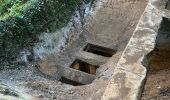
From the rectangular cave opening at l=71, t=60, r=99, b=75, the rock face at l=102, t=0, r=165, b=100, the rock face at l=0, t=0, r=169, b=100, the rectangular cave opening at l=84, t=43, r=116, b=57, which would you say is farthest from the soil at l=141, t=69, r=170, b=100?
the rectangular cave opening at l=84, t=43, r=116, b=57

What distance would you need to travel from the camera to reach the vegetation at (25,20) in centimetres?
1035

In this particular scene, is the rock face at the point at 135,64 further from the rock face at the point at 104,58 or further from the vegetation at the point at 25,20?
the vegetation at the point at 25,20

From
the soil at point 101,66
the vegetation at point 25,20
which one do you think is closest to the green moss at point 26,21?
the vegetation at point 25,20

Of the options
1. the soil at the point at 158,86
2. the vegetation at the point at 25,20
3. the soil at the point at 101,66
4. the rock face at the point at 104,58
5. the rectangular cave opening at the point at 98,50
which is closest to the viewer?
the rock face at the point at 104,58

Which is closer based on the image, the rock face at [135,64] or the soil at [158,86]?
the rock face at [135,64]

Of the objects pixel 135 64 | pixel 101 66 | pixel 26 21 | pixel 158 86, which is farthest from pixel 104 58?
pixel 135 64

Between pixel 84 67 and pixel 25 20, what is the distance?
322cm

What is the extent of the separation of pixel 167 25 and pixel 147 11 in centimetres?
65

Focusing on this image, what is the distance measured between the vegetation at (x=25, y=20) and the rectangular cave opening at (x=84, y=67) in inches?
61.3

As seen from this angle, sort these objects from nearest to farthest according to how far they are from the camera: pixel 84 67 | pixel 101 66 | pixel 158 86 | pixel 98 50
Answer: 1. pixel 158 86
2. pixel 101 66
3. pixel 84 67
4. pixel 98 50

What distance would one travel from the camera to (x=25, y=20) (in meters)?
10.9

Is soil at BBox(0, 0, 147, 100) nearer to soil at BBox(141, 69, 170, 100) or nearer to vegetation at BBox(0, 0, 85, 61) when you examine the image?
vegetation at BBox(0, 0, 85, 61)

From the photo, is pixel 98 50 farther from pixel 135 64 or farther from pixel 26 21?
pixel 135 64

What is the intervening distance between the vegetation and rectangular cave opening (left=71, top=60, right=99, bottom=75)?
1556 millimetres
